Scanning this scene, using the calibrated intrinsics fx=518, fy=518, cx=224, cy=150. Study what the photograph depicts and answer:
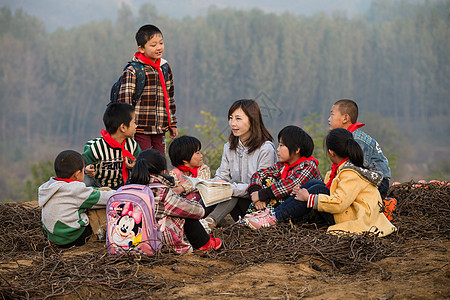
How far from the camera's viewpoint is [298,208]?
4.56 m

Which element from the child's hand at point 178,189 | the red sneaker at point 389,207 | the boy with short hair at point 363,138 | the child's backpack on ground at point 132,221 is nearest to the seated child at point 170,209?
the child's backpack on ground at point 132,221

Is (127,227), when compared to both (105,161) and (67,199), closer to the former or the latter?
(67,199)

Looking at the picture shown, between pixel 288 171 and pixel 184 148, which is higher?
pixel 184 148

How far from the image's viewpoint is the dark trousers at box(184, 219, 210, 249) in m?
4.00

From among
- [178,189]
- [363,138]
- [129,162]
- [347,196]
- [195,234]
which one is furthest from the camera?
[363,138]

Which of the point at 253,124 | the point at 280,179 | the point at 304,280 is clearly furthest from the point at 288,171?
the point at 304,280

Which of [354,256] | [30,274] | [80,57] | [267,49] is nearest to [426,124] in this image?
[267,49]

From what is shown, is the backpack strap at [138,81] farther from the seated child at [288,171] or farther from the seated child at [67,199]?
the seated child at [288,171]

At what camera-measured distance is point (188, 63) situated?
1482 cm

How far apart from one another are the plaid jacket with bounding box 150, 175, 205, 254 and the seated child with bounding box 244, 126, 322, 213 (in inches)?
38.5

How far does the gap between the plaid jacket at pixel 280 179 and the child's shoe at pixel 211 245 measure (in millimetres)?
755

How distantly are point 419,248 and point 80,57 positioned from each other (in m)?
12.2

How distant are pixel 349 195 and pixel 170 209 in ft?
4.92

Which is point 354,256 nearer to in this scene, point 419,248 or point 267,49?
point 419,248
